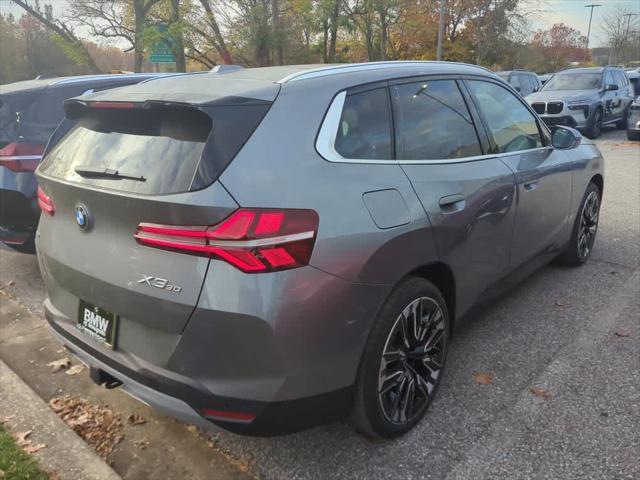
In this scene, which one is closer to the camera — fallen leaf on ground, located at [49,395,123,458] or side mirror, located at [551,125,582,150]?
fallen leaf on ground, located at [49,395,123,458]

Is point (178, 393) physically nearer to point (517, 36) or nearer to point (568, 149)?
point (568, 149)

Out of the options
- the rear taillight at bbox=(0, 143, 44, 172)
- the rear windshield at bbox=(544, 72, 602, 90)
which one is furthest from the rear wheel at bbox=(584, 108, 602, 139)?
the rear taillight at bbox=(0, 143, 44, 172)

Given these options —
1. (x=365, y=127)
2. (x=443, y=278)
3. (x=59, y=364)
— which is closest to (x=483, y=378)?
(x=443, y=278)

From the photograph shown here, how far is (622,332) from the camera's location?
3646mm

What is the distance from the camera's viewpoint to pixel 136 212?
209cm

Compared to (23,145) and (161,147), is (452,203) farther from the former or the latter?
(23,145)

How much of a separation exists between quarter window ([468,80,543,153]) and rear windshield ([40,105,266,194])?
1.84 m

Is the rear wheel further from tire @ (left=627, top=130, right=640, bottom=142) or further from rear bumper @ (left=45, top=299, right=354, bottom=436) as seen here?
rear bumper @ (left=45, top=299, right=354, bottom=436)

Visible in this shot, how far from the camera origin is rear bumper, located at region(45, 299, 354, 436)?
6.75 ft

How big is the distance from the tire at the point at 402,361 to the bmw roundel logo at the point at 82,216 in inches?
51.4

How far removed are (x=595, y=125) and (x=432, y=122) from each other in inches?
521

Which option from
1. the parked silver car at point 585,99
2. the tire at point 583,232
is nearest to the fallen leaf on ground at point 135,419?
the tire at point 583,232

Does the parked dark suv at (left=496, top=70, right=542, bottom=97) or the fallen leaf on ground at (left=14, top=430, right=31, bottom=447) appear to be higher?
the parked dark suv at (left=496, top=70, right=542, bottom=97)

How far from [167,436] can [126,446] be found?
0.65 ft
